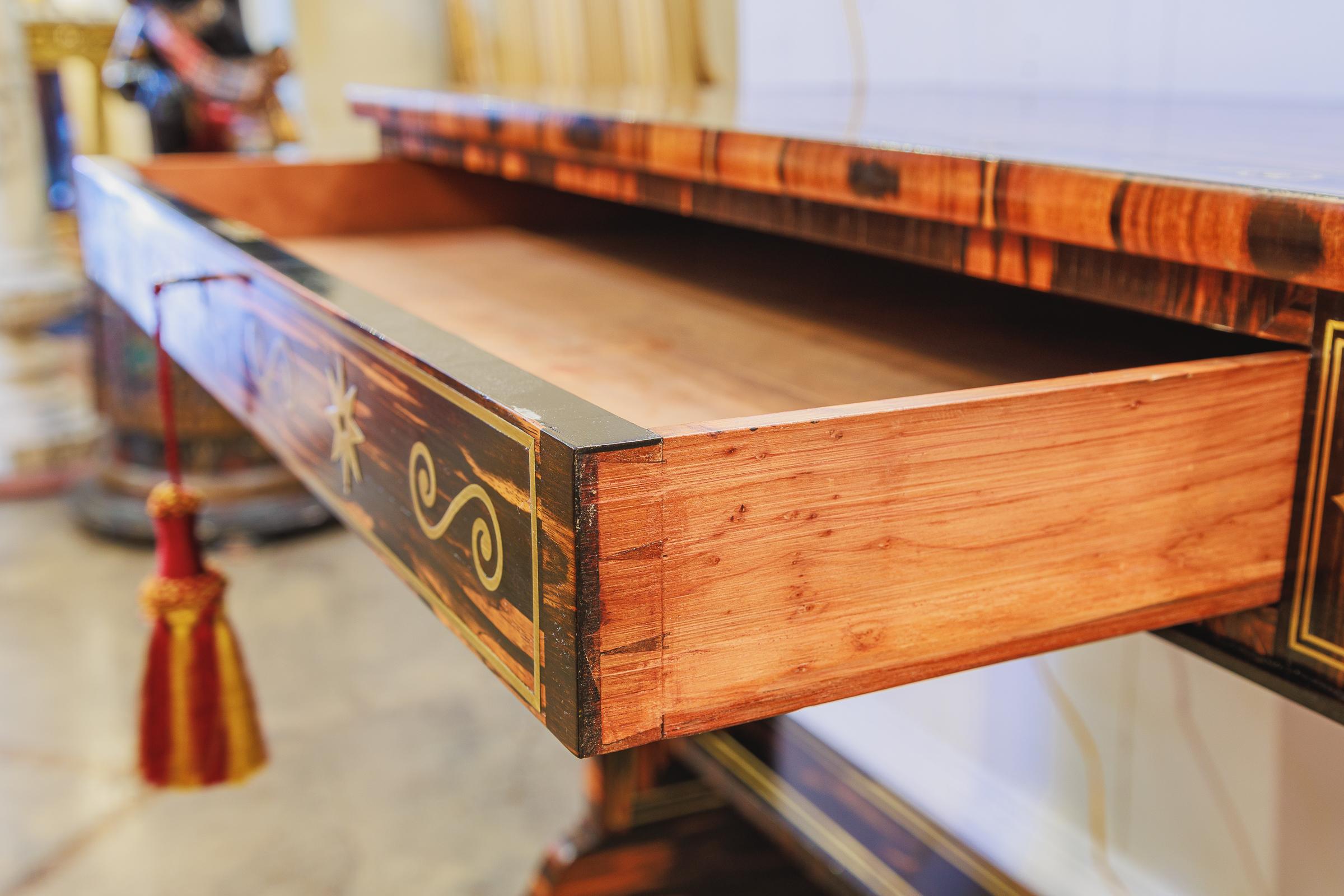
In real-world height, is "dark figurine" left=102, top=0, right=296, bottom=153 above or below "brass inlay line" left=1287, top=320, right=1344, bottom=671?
→ above

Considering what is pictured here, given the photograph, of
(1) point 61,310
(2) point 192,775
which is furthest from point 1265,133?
(1) point 61,310

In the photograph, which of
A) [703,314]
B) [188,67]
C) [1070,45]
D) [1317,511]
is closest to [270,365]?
[703,314]

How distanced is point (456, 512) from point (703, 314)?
40 centimetres

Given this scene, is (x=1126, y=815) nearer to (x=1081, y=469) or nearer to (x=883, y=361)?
(x=883, y=361)

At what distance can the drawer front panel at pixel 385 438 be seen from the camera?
0.46m

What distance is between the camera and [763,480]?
428mm

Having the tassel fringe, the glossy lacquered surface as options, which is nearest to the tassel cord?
the tassel fringe

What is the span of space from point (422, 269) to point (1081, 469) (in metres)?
0.67

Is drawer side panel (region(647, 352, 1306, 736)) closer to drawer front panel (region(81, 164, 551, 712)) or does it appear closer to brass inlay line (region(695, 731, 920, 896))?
drawer front panel (region(81, 164, 551, 712))

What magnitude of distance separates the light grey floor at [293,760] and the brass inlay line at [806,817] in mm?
329

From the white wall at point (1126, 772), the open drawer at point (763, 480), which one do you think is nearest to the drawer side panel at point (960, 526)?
the open drawer at point (763, 480)

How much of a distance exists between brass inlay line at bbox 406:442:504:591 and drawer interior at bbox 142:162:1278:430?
0.08 metres

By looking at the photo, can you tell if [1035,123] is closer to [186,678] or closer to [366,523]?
[366,523]

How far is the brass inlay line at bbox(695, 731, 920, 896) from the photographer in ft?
3.85
